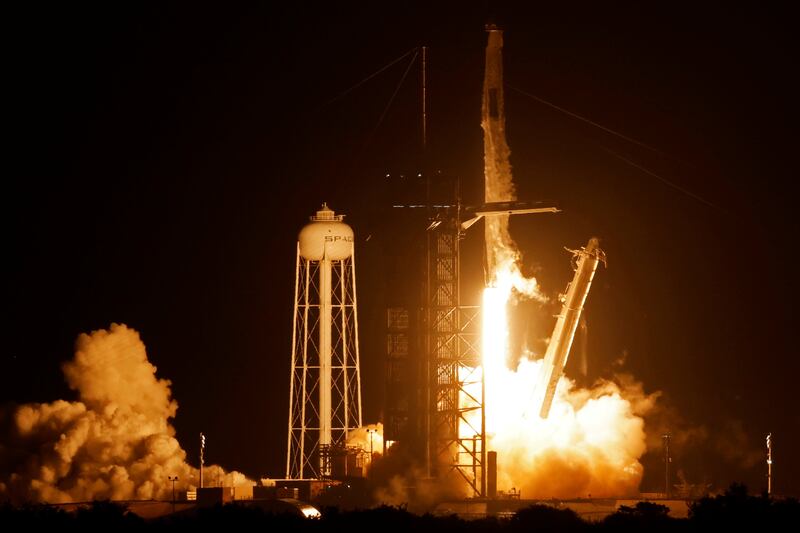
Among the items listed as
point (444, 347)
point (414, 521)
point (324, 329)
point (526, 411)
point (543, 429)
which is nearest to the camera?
point (414, 521)

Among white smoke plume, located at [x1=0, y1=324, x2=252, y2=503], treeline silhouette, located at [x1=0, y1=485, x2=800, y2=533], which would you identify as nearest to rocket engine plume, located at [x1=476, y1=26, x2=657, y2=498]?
white smoke plume, located at [x1=0, y1=324, x2=252, y2=503]

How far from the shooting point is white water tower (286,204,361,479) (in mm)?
75500

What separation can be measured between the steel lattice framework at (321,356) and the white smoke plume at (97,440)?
3.51 metres

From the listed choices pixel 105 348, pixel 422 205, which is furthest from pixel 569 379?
pixel 105 348

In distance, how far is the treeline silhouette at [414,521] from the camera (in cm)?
5284

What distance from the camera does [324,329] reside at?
250ft

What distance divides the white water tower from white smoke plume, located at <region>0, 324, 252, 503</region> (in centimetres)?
337

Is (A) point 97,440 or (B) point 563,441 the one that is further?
(A) point 97,440

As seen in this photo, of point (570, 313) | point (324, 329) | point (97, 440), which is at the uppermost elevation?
point (324, 329)

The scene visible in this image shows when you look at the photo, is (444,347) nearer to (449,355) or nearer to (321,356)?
(449,355)

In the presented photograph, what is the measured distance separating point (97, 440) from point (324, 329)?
817cm

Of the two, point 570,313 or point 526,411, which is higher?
point 570,313

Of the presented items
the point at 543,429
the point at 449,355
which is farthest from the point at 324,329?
the point at 543,429

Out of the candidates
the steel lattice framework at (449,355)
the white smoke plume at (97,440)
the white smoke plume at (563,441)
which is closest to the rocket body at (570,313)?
the white smoke plume at (563,441)
